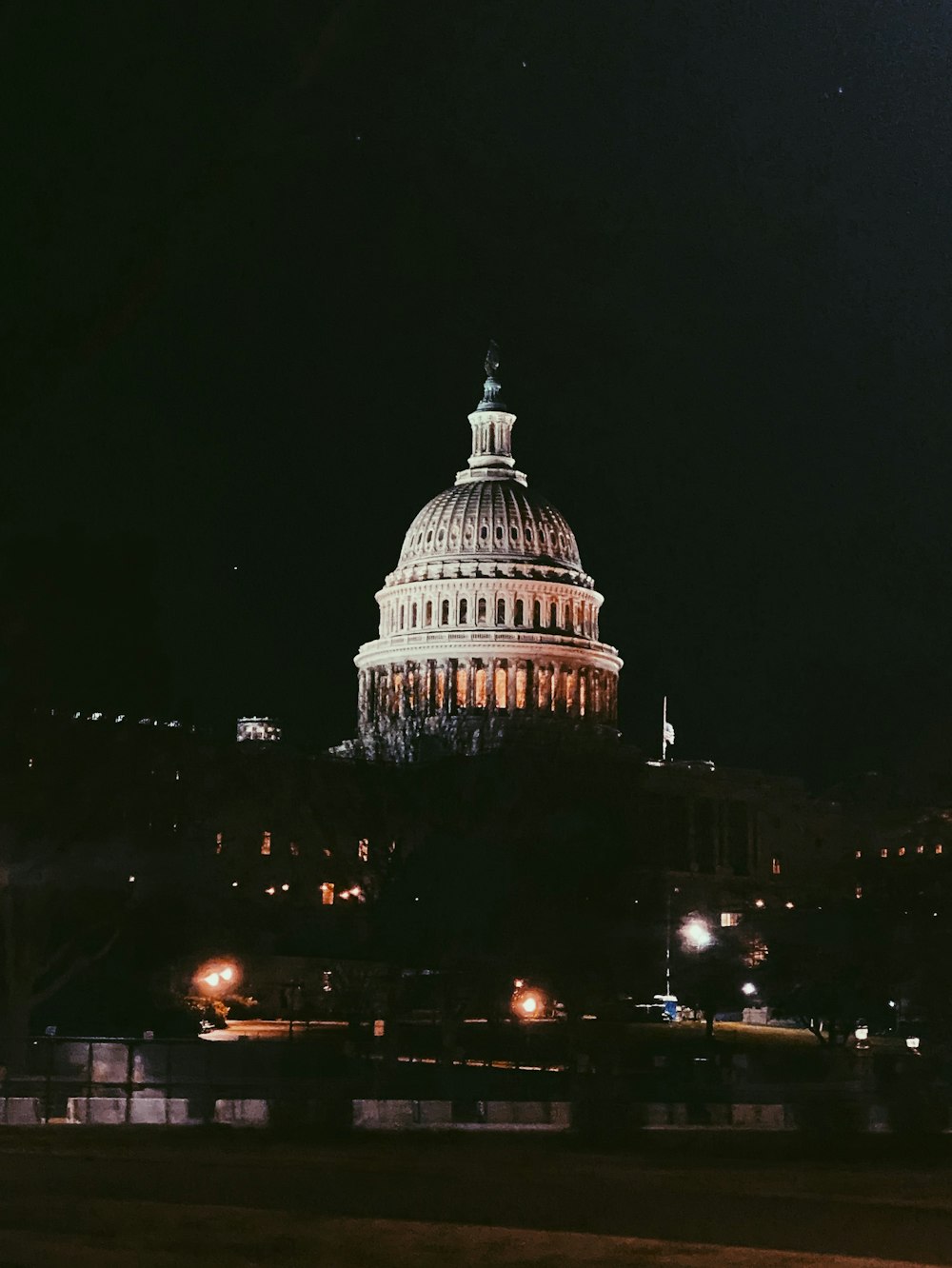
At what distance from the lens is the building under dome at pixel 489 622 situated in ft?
590

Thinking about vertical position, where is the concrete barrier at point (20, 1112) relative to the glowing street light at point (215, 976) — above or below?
below

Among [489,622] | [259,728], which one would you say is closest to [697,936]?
[489,622]

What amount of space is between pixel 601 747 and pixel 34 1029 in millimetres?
61852

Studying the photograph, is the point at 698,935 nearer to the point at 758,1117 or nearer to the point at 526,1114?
the point at 758,1117

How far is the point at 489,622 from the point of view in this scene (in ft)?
594

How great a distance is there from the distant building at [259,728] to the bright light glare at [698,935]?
49.6 metres

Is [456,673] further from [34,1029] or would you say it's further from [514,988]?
[34,1029]

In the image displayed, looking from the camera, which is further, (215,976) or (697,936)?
(697,936)

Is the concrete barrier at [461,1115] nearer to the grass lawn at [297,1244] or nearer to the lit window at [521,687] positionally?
the grass lawn at [297,1244]

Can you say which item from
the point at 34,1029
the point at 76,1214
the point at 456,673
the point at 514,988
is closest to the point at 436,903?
the point at 514,988

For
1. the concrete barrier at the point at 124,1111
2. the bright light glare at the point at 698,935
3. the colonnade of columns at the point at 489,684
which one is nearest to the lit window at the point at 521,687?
the colonnade of columns at the point at 489,684

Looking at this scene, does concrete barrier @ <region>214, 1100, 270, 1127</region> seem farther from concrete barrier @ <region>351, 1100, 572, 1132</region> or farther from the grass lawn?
the grass lawn

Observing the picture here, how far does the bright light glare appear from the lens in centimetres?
11194

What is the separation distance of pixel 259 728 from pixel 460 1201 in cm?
15132
